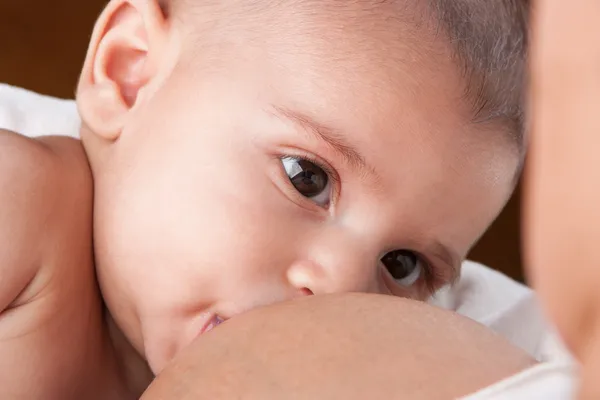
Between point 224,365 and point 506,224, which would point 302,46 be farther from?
point 506,224

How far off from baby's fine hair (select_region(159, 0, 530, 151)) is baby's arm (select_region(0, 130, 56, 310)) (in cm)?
26

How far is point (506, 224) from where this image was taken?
1.87 metres

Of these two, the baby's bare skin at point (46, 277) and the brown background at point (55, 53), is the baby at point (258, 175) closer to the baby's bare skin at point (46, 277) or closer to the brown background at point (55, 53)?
the baby's bare skin at point (46, 277)

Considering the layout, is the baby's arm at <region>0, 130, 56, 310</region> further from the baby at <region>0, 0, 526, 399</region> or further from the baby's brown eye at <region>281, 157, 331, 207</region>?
the baby's brown eye at <region>281, 157, 331, 207</region>

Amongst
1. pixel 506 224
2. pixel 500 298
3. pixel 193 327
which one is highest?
pixel 193 327

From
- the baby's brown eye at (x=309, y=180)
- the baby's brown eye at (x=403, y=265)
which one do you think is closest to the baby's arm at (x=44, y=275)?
the baby's brown eye at (x=309, y=180)

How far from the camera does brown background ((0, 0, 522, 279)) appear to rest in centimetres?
177

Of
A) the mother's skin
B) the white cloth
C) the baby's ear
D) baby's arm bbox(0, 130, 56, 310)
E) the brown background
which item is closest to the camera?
the mother's skin

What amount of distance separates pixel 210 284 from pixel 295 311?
218mm

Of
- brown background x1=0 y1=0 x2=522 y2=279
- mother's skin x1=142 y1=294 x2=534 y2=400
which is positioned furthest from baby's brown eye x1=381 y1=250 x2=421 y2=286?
brown background x1=0 y1=0 x2=522 y2=279

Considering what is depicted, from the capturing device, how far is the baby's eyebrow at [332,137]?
2.51 feet

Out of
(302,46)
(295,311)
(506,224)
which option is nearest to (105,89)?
(302,46)

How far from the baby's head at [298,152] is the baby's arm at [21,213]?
7cm

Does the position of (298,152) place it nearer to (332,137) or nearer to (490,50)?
(332,137)
